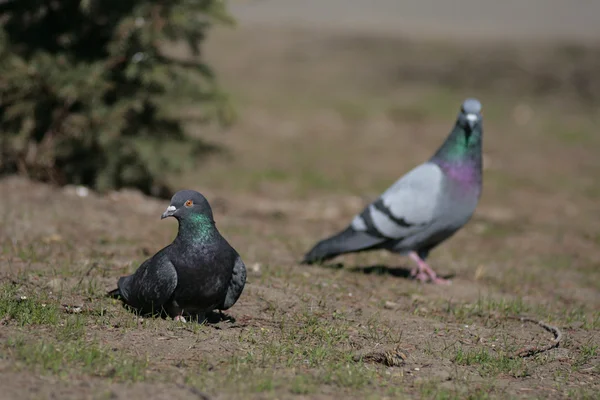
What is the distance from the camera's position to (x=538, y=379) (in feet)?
13.8

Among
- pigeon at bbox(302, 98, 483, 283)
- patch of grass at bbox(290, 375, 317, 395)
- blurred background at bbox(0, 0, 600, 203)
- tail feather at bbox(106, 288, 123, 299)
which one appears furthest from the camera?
blurred background at bbox(0, 0, 600, 203)

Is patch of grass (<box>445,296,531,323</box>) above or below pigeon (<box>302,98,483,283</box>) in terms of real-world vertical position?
below

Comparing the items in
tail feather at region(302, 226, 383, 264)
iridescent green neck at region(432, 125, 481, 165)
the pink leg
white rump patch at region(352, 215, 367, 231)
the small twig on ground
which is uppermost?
iridescent green neck at region(432, 125, 481, 165)

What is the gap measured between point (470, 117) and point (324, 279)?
157 centimetres

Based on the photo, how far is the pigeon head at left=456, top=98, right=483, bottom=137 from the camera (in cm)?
621

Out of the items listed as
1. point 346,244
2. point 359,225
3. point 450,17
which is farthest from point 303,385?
point 450,17

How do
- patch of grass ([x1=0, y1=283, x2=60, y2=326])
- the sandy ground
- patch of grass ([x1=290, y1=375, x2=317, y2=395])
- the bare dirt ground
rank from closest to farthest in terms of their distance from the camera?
patch of grass ([x1=290, y1=375, x2=317, y2=395]) < the bare dirt ground < patch of grass ([x1=0, y1=283, x2=60, y2=326]) < the sandy ground

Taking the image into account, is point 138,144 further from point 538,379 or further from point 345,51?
point 345,51

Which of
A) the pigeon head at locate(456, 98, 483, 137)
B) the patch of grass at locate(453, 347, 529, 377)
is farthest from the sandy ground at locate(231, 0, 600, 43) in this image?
the patch of grass at locate(453, 347, 529, 377)

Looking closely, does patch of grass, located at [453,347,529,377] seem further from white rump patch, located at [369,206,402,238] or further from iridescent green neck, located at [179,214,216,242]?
white rump patch, located at [369,206,402,238]

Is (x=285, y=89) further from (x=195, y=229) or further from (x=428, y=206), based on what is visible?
(x=195, y=229)

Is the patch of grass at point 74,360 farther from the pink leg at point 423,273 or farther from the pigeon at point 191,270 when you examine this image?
the pink leg at point 423,273

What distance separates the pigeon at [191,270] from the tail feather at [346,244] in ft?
6.03

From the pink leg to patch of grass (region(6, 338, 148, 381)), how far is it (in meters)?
2.90
